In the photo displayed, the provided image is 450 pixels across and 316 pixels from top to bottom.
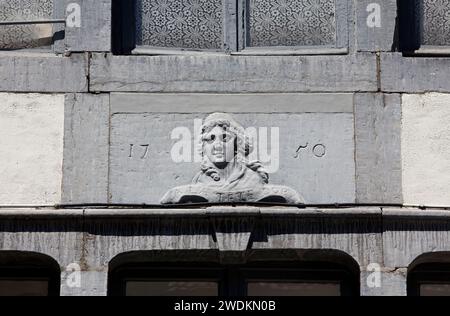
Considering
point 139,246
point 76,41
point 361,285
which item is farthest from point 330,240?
point 76,41

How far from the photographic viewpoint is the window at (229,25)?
14.3m

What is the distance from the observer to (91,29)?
46.7 feet

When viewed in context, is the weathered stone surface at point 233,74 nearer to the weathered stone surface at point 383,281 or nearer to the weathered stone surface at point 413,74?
the weathered stone surface at point 413,74

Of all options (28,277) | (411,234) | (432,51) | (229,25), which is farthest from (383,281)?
(28,277)

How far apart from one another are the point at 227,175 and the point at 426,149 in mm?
1390

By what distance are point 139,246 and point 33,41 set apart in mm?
1741

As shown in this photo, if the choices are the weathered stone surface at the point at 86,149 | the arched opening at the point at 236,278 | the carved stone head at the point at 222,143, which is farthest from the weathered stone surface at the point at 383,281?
the weathered stone surface at the point at 86,149

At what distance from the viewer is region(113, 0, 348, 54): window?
14.3m

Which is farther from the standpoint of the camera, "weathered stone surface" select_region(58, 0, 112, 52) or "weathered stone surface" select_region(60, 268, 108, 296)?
"weathered stone surface" select_region(58, 0, 112, 52)

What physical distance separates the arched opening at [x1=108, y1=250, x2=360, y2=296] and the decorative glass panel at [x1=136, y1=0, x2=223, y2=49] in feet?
5.17

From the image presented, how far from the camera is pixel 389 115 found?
1404cm

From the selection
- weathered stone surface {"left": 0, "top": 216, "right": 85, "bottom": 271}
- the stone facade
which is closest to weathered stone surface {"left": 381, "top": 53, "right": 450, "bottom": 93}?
the stone facade

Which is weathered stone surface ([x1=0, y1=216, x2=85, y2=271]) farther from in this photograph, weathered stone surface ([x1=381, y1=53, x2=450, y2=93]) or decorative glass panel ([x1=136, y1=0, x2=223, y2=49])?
weathered stone surface ([x1=381, y1=53, x2=450, y2=93])

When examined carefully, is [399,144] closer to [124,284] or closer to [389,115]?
[389,115]
